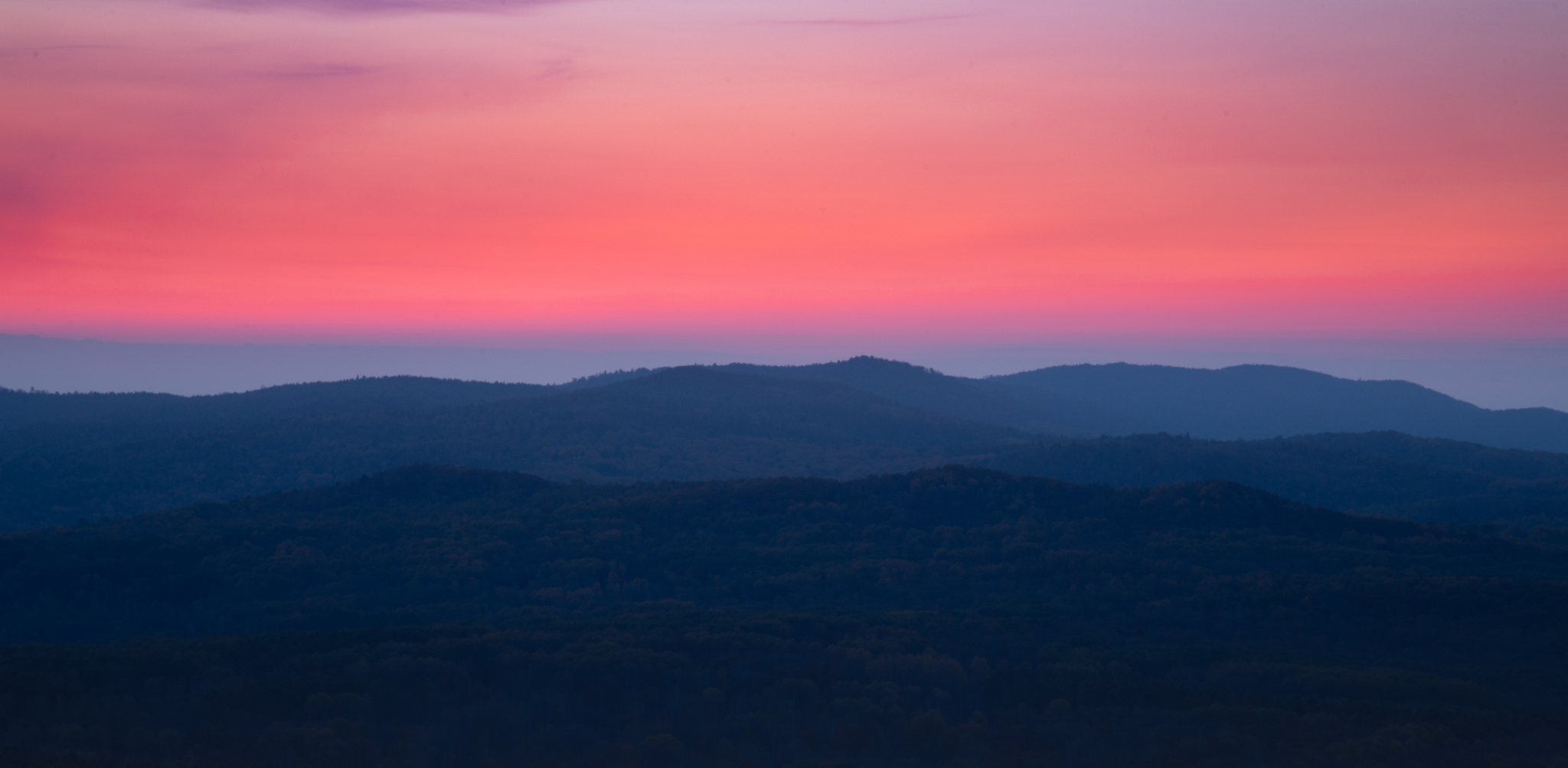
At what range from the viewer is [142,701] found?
72188 mm

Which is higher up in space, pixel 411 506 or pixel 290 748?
pixel 411 506

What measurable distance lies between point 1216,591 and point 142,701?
95.5 m

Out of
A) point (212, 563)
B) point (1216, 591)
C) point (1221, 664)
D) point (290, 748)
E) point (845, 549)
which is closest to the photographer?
point (290, 748)

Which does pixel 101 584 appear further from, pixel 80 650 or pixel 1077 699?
pixel 1077 699

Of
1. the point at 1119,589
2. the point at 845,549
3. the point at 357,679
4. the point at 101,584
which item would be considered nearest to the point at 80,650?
the point at 357,679

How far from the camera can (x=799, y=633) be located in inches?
3669

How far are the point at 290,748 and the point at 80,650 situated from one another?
87.9 feet

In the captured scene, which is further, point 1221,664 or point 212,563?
point 212,563

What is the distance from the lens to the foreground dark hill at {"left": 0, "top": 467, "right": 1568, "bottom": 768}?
228 feet

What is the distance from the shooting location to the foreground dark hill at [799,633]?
6938 centimetres

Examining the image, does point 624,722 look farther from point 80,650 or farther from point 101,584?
point 101,584

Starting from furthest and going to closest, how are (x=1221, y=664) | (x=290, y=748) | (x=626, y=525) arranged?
1. (x=626, y=525)
2. (x=1221, y=664)
3. (x=290, y=748)

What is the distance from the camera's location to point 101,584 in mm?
115938

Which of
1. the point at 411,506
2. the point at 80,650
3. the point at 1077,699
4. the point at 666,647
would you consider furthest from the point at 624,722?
the point at 411,506
